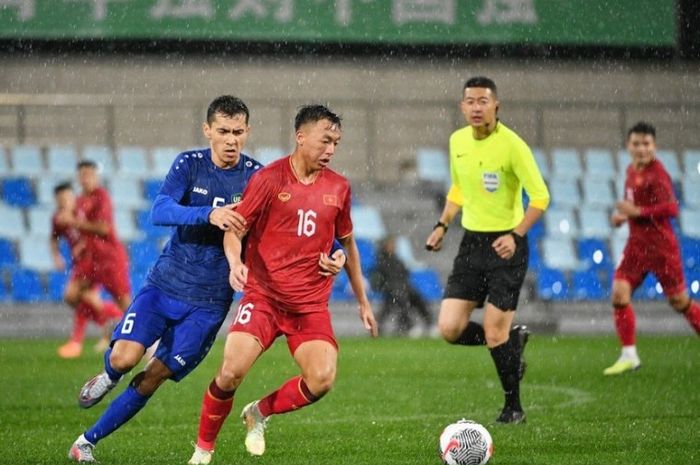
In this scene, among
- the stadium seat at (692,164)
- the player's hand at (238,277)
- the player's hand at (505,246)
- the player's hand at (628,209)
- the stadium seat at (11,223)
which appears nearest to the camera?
the player's hand at (238,277)

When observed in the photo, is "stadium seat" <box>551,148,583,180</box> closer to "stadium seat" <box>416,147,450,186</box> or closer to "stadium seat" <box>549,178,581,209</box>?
"stadium seat" <box>549,178,581,209</box>

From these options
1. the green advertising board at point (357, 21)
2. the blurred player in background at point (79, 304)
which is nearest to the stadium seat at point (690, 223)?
the green advertising board at point (357, 21)

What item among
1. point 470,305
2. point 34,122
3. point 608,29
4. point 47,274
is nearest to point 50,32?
point 34,122

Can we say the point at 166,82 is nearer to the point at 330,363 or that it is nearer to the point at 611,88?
the point at 611,88

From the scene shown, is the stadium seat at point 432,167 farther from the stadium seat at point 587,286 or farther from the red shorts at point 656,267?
the red shorts at point 656,267

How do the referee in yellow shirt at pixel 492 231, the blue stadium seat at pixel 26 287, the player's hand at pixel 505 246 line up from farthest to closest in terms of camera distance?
the blue stadium seat at pixel 26 287 < the referee in yellow shirt at pixel 492 231 < the player's hand at pixel 505 246

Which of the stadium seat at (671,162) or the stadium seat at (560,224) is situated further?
the stadium seat at (671,162)

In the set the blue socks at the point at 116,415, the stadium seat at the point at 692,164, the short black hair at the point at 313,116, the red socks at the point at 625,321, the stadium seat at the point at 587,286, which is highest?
the short black hair at the point at 313,116

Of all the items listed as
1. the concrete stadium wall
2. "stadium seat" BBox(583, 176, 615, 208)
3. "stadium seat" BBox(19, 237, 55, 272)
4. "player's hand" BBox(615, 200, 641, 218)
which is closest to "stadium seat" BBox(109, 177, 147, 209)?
the concrete stadium wall

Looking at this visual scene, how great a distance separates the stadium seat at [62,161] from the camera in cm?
2025

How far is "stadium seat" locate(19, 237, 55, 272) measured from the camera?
19.6 metres

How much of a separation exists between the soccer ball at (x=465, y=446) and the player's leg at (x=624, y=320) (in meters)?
6.23

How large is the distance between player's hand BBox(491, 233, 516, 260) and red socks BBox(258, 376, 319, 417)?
2407 mm

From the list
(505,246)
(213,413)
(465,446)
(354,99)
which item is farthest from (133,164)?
(465,446)
